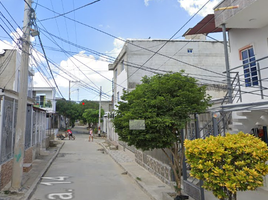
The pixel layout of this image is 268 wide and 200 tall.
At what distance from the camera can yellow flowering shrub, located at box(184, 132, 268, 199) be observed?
11.5 feet

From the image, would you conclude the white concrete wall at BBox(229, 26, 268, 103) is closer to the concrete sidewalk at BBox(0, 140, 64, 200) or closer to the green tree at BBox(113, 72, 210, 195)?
the green tree at BBox(113, 72, 210, 195)

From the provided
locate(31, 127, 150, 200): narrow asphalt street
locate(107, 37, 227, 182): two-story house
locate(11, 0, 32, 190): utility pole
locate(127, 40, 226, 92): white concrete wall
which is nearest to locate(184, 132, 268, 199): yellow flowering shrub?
locate(31, 127, 150, 200): narrow asphalt street

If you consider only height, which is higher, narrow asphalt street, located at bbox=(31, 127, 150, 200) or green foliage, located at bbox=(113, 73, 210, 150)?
green foliage, located at bbox=(113, 73, 210, 150)

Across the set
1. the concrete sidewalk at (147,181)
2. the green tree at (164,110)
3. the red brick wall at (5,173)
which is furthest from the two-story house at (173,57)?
the green tree at (164,110)

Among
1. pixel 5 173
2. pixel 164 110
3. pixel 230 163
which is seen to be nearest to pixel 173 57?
pixel 164 110

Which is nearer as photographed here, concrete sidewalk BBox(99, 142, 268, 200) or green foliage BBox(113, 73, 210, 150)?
green foliage BBox(113, 73, 210, 150)

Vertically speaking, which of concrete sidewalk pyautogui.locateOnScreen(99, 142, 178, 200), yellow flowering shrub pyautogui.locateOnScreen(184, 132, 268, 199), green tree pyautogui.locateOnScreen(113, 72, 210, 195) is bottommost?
concrete sidewalk pyautogui.locateOnScreen(99, 142, 178, 200)

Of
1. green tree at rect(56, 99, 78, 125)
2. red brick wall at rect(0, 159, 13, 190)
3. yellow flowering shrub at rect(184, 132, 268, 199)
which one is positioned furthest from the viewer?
green tree at rect(56, 99, 78, 125)

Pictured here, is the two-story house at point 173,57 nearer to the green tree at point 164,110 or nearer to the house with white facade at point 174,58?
the house with white facade at point 174,58

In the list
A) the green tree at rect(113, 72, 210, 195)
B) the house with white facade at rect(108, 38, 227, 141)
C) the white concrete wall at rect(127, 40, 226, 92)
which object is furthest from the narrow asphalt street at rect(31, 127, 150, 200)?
the white concrete wall at rect(127, 40, 226, 92)

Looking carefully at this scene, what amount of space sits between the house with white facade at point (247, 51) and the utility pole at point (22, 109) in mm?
6401

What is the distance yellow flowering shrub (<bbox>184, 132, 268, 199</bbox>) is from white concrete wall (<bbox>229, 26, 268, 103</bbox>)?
3738mm

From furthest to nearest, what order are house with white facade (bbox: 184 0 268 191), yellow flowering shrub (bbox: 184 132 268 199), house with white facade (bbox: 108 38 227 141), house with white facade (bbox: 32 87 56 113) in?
house with white facade (bbox: 32 87 56 113) < house with white facade (bbox: 108 38 227 141) < house with white facade (bbox: 184 0 268 191) < yellow flowering shrub (bbox: 184 132 268 199)

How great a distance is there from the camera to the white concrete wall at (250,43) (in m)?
7.55
